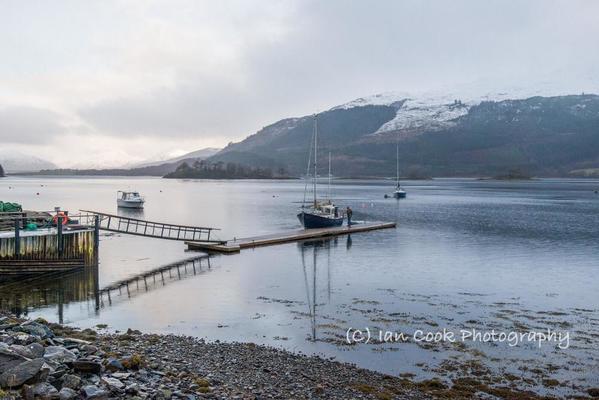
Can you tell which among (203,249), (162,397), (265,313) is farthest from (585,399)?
(203,249)

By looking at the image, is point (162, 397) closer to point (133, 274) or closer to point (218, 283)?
point (218, 283)

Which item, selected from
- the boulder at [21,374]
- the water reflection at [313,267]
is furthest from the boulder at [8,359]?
the water reflection at [313,267]

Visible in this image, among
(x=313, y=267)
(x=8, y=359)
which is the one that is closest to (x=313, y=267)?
(x=313, y=267)

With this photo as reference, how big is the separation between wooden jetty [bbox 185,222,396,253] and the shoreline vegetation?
870 inches

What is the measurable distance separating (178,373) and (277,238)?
3132 centimetres

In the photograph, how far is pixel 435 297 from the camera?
2662 centimetres

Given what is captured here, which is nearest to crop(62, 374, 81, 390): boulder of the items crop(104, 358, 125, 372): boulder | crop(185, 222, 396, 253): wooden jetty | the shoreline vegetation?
the shoreline vegetation

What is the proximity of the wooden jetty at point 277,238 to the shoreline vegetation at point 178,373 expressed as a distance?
72.5ft

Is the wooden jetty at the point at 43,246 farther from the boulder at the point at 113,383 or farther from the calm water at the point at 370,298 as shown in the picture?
the boulder at the point at 113,383

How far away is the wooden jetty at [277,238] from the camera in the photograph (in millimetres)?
40791

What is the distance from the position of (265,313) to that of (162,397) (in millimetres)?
11511

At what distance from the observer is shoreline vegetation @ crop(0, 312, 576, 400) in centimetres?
1138

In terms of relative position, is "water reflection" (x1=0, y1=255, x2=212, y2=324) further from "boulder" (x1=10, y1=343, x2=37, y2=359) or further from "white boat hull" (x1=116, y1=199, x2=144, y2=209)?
"white boat hull" (x1=116, y1=199, x2=144, y2=209)

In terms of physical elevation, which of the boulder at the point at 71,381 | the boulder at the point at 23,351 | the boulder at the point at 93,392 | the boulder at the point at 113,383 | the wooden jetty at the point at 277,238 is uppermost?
the boulder at the point at 23,351
